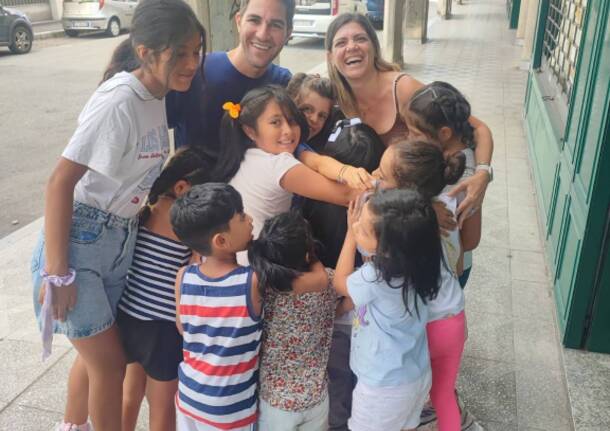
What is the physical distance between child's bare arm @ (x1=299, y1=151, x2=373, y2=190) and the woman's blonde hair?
0.51 metres

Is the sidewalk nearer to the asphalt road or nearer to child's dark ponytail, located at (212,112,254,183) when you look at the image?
the asphalt road

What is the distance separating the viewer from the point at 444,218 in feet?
6.47

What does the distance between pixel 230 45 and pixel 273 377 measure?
2.93m

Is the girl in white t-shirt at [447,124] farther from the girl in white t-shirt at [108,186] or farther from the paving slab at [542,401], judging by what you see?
the paving slab at [542,401]

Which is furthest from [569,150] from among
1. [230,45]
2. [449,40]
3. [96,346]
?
[449,40]

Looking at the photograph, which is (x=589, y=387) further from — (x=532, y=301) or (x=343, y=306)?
(x=343, y=306)

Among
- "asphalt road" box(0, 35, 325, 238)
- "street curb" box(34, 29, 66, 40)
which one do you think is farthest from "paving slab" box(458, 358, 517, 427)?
"street curb" box(34, 29, 66, 40)

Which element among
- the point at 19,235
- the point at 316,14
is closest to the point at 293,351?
the point at 19,235

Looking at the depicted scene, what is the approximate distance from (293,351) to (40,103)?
8713 millimetres

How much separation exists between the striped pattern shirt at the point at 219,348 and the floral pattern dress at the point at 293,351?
0.06 meters

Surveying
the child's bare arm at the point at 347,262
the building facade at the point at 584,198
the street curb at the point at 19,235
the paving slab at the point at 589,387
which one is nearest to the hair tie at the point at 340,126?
the child's bare arm at the point at 347,262

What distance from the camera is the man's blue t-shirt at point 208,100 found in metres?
2.41

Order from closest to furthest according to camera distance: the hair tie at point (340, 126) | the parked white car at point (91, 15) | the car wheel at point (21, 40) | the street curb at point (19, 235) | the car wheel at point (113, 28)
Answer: the hair tie at point (340, 126) → the street curb at point (19, 235) → the car wheel at point (21, 40) → the parked white car at point (91, 15) → the car wheel at point (113, 28)

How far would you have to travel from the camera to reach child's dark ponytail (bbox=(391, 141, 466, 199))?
73.5 inches
